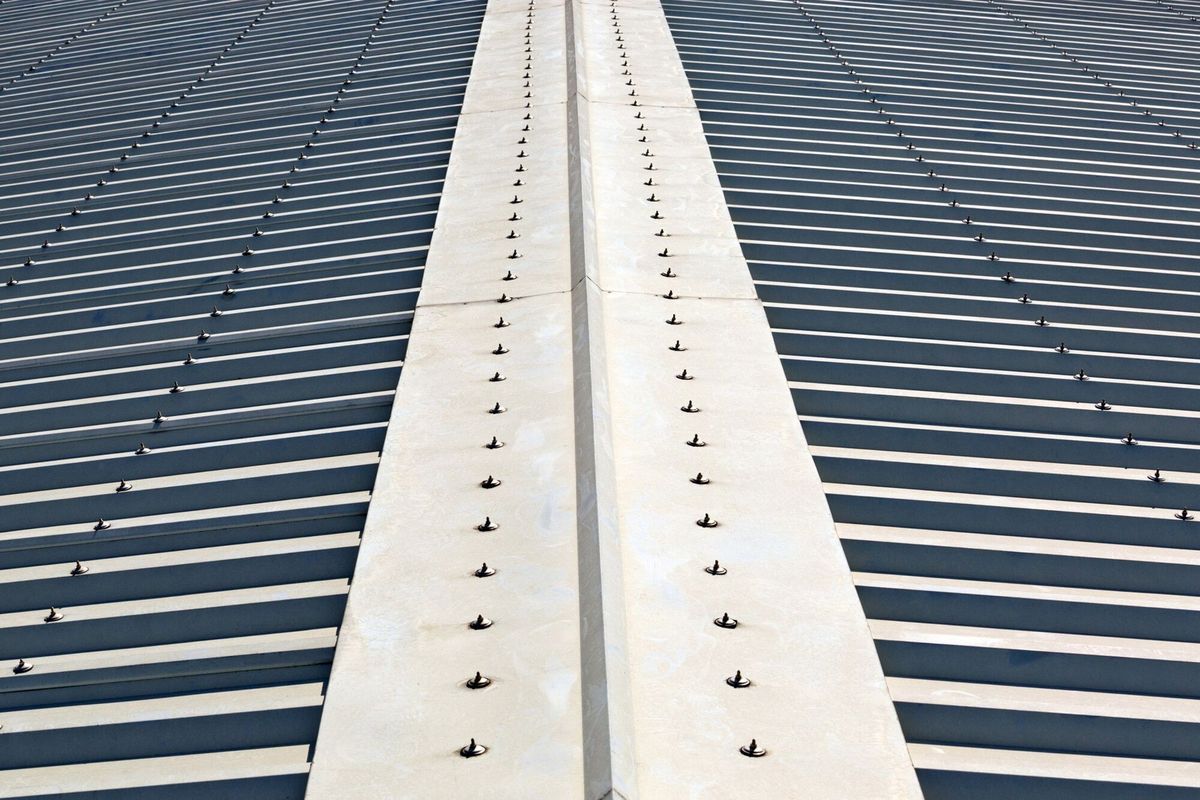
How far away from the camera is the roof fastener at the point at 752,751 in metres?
4.23

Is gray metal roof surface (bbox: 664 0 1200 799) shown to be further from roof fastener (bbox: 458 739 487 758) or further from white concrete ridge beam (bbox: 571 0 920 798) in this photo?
roof fastener (bbox: 458 739 487 758)

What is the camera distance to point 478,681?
4582 millimetres

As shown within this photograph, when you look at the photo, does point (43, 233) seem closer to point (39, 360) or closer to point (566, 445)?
point (39, 360)

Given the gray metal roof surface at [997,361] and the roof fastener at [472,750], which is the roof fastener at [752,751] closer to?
the gray metal roof surface at [997,361]

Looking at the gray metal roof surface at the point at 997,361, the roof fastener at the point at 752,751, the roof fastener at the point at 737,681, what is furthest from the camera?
the gray metal roof surface at the point at 997,361

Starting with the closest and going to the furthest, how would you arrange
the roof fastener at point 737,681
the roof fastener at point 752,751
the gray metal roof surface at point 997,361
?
the roof fastener at point 752,751 → the roof fastener at point 737,681 → the gray metal roof surface at point 997,361

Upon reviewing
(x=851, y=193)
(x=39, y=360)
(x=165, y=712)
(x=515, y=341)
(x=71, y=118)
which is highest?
(x=71, y=118)

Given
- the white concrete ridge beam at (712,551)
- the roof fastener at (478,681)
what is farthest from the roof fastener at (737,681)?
the roof fastener at (478,681)

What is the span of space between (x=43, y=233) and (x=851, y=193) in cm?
661

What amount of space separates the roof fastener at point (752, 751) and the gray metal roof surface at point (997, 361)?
67cm

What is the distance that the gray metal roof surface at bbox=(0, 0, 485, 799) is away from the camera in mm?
4938

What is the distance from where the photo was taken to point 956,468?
6254 millimetres

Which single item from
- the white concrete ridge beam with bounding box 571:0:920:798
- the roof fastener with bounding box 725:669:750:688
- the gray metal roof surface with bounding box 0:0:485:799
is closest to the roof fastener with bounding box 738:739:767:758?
the white concrete ridge beam with bounding box 571:0:920:798

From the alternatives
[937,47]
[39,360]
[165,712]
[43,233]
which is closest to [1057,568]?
[165,712]
